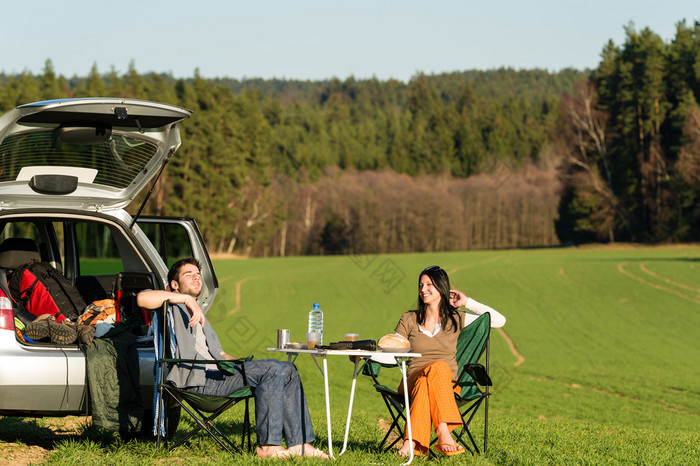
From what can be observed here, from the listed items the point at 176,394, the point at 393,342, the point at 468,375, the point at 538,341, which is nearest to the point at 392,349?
the point at 393,342

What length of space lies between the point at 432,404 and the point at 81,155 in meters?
2.68

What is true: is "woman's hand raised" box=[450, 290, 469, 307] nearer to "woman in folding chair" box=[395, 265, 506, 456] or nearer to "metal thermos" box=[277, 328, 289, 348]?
"woman in folding chair" box=[395, 265, 506, 456]

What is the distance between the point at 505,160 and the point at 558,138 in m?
27.7

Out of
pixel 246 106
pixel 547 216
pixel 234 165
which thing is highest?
pixel 246 106

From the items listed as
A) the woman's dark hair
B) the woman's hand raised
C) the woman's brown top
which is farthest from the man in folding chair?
the woman's hand raised

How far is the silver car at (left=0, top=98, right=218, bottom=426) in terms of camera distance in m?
4.48

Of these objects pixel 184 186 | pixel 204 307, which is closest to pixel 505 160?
pixel 184 186

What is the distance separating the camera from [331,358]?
18672 mm

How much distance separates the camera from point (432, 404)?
4945 mm

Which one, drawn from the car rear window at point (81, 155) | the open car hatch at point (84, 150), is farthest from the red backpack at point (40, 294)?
the car rear window at point (81, 155)

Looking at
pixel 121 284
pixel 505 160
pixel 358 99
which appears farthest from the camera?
pixel 358 99

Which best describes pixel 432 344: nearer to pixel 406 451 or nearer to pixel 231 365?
pixel 406 451

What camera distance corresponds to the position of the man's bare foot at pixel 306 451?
469cm

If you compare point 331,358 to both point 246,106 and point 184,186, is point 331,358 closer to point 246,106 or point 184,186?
point 184,186
